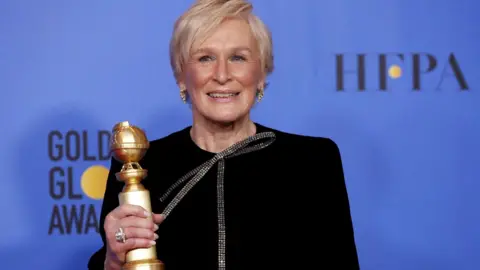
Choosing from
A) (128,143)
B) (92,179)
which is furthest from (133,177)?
(92,179)

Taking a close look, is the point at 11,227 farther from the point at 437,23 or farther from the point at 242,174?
the point at 437,23

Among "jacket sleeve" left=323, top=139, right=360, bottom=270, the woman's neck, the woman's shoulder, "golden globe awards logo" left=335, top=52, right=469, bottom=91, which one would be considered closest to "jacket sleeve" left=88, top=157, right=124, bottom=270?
the woman's neck

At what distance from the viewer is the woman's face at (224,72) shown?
1.38 meters

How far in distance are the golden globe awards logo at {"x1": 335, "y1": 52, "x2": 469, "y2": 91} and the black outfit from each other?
1.27 feet

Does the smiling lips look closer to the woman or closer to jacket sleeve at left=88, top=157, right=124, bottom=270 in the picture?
the woman

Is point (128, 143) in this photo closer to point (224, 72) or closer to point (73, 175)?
point (224, 72)

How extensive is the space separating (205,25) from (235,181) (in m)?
0.28

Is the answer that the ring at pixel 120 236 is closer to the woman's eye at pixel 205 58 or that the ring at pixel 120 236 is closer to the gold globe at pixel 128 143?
the gold globe at pixel 128 143

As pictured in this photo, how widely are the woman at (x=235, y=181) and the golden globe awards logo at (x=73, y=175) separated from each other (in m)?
0.39

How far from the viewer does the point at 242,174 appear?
143 cm

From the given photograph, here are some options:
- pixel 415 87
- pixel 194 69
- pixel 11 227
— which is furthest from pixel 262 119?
pixel 11 227

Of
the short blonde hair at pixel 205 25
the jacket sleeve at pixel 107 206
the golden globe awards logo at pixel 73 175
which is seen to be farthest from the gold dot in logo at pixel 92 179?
the short blonde hair at pixel 205 25

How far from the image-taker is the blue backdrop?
71.6 inches

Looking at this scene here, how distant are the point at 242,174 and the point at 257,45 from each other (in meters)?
0.24
